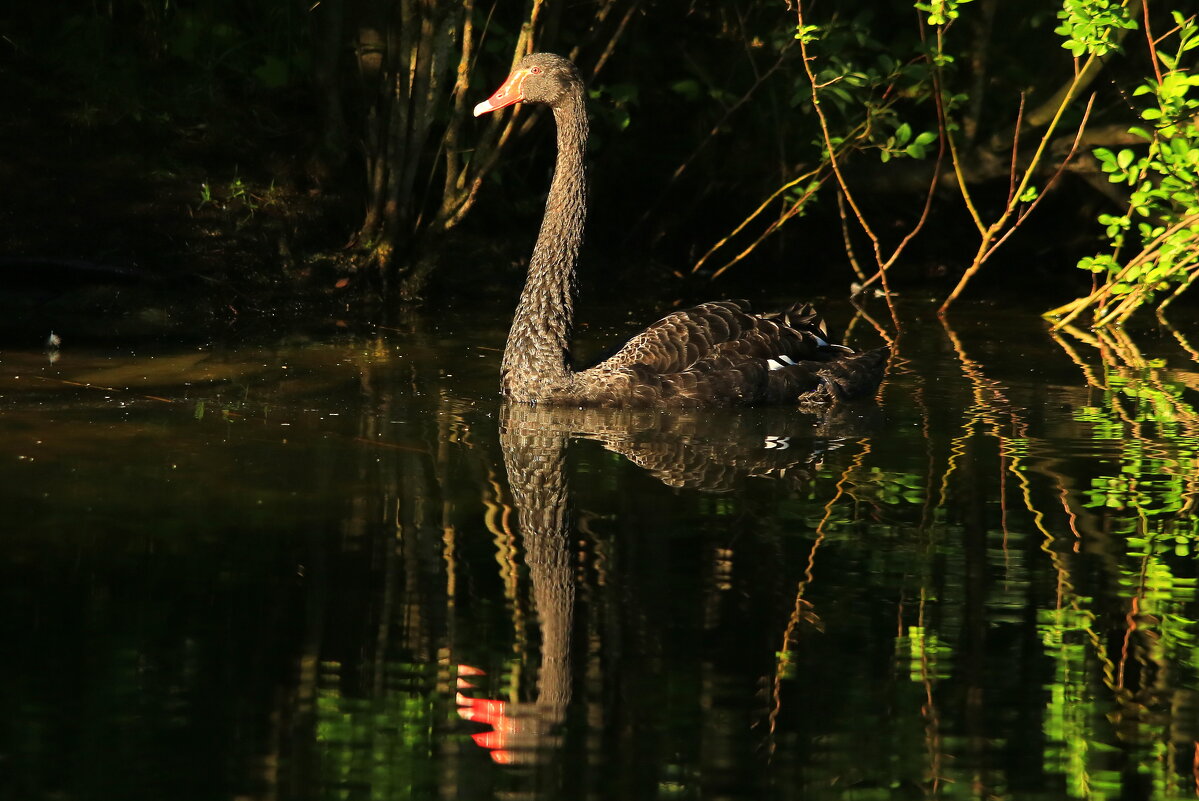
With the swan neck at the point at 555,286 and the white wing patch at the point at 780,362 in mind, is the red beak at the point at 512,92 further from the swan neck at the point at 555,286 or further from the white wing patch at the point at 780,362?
the white wing patch at the point at 780,362

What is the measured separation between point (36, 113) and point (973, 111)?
265 inches

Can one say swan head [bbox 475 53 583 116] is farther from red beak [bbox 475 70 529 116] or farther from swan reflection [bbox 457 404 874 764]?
swan reflection [bbox 457 404 874 764]

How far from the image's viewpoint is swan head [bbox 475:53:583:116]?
8.70 metres

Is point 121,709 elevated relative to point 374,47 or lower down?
lower down

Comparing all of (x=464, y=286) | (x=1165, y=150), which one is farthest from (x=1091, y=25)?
(x=464, y=286)

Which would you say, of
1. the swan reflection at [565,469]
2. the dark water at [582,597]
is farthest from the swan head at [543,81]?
the swan reflection at [565,469]

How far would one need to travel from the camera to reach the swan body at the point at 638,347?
795cm

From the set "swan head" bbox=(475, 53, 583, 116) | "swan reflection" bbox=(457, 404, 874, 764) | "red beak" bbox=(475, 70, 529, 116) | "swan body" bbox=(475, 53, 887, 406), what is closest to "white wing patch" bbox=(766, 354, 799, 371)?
"swan body" bbox=(475, 53, 887, 406)

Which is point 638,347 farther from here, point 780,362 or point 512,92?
point 512,92

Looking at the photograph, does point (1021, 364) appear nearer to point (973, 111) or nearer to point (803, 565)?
point (973, 111)

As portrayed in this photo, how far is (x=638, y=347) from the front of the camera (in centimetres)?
806

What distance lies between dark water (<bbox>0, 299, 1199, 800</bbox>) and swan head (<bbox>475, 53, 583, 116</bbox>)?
1.64 metres

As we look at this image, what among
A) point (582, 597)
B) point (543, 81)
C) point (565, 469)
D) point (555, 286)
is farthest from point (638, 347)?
point (582, 597)

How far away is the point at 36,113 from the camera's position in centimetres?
1160
